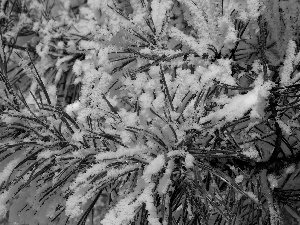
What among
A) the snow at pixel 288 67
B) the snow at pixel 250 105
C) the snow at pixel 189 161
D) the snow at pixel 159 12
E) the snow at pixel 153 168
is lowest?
the snow at pixel 153 168

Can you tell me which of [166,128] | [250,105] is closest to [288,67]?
[250,105]

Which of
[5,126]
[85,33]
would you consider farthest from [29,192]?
[85,33]

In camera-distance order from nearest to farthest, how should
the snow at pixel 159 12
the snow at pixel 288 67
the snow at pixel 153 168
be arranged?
the snow at pixel 153 168
the snow at pixel 288 67
the snow at pixel 159 12

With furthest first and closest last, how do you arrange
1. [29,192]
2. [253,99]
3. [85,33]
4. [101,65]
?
[85,33] < [101,65] < [29,192] < [253,99]

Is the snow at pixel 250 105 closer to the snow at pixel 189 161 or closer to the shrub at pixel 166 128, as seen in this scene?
the shrub at pixel 166 128

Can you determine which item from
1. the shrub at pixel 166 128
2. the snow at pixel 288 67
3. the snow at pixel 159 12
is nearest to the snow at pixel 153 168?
the shrub at pixel 166 128

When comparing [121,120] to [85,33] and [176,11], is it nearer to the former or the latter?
[176,11]

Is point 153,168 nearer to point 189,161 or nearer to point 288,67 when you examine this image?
point 189,161

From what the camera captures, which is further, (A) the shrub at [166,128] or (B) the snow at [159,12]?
(B) the snow at [159,12]

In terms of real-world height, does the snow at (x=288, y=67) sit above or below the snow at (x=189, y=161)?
above
